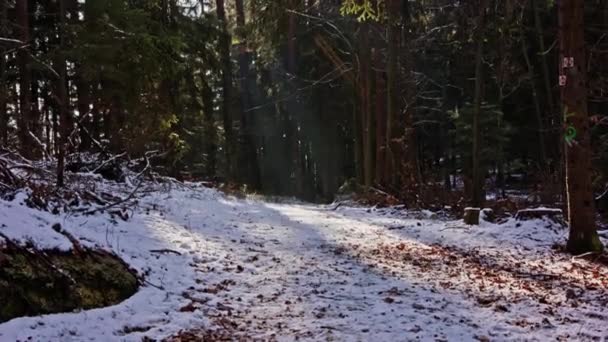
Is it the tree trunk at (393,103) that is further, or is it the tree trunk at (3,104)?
the tree trunk at (393,103)

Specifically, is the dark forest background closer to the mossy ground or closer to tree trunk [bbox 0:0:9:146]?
tree trunk [bbox 0:0:9:146]

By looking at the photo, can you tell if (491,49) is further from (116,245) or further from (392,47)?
(116,245)

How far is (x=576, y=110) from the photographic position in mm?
8109

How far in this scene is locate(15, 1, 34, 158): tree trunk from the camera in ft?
33.3

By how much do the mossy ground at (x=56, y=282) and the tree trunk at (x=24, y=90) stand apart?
3.72m

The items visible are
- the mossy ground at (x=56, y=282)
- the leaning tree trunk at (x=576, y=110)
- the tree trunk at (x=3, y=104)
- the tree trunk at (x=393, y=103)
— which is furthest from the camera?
the tree trunk at (x=393, y=103)

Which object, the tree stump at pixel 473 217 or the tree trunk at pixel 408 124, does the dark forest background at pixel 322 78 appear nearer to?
the tree trunk at pixel 408 124

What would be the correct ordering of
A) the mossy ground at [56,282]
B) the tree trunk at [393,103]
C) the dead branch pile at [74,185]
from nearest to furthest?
1. the mossy ground at [56,282]
2. the dead branch pile at [74,185]
3. the tree trunk at [393,103]

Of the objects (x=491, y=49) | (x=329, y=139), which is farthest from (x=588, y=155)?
(x=329, y=139)

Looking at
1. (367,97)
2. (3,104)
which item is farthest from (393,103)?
(3,104)

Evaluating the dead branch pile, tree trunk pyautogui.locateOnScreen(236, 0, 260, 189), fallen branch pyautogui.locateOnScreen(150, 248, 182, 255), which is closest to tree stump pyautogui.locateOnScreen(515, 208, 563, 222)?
fallen branch pyautogui.locateOnScreen(150, 248, 182, 255)

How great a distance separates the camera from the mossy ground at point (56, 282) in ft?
14.6

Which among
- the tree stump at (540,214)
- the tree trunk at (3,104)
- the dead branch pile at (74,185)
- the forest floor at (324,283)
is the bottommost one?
the forest floor at (324,283)

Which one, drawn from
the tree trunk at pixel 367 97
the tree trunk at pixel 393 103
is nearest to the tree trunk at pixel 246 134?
the tree trunk at pixel 367 97
